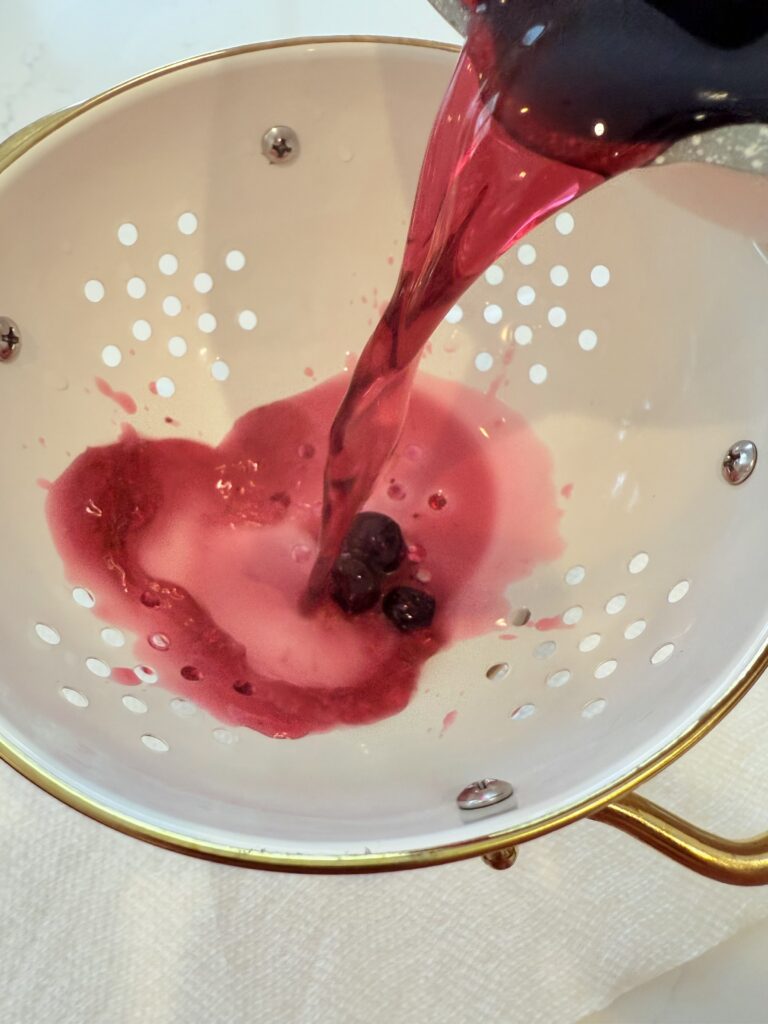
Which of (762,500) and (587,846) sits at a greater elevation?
(762,500)

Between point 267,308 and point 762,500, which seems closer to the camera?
point 762,500

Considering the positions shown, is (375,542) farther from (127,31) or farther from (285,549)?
(127,31)

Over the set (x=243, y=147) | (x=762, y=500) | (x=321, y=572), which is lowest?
(x=321, y=572)

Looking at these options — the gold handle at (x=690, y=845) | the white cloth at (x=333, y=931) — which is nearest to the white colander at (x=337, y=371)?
the gold handle at (x=690, y=845)

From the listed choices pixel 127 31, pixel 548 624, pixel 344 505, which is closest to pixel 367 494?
pixel 344 505

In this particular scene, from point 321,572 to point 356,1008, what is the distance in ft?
0.76

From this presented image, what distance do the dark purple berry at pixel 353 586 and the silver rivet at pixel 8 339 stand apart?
202 millimetres

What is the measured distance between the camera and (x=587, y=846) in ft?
1.79

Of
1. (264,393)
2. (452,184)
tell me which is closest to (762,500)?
(452,184)

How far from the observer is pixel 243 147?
19.6 inches

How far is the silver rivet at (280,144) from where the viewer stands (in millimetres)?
498

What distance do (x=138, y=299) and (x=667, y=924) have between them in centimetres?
46

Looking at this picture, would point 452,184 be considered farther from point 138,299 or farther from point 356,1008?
point 356,1008

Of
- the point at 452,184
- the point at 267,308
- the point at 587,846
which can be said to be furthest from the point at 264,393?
the point at 587,846
